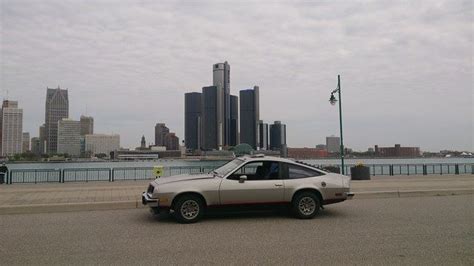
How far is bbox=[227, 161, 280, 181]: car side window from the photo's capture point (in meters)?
9.93

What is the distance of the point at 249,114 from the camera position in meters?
77.5

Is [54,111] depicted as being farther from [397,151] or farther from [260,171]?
[260,171]

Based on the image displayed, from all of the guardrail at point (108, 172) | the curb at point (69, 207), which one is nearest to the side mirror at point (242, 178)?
the curb at point (69, 207)

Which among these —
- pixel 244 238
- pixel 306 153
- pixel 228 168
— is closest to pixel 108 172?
pixel 228 168

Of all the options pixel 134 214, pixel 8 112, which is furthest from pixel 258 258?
pixel 8 112

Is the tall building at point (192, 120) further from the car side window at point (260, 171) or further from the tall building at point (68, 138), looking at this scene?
the car side window at point (260, 171)

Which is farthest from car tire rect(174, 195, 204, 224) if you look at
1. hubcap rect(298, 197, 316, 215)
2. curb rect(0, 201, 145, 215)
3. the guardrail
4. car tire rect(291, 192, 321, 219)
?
the guardrail

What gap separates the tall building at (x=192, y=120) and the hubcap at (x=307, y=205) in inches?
2907

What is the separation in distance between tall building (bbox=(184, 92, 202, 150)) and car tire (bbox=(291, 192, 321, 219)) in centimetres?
7380

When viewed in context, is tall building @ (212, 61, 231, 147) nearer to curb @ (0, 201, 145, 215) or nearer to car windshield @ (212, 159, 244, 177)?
curb @ (0, 201, 145, 215)

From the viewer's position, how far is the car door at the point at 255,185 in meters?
9.46

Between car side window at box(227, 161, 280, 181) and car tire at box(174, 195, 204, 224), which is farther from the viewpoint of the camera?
car side window at box(227, 161, 280, 181)

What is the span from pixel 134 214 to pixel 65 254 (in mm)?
4196

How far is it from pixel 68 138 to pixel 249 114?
34.7 metres
